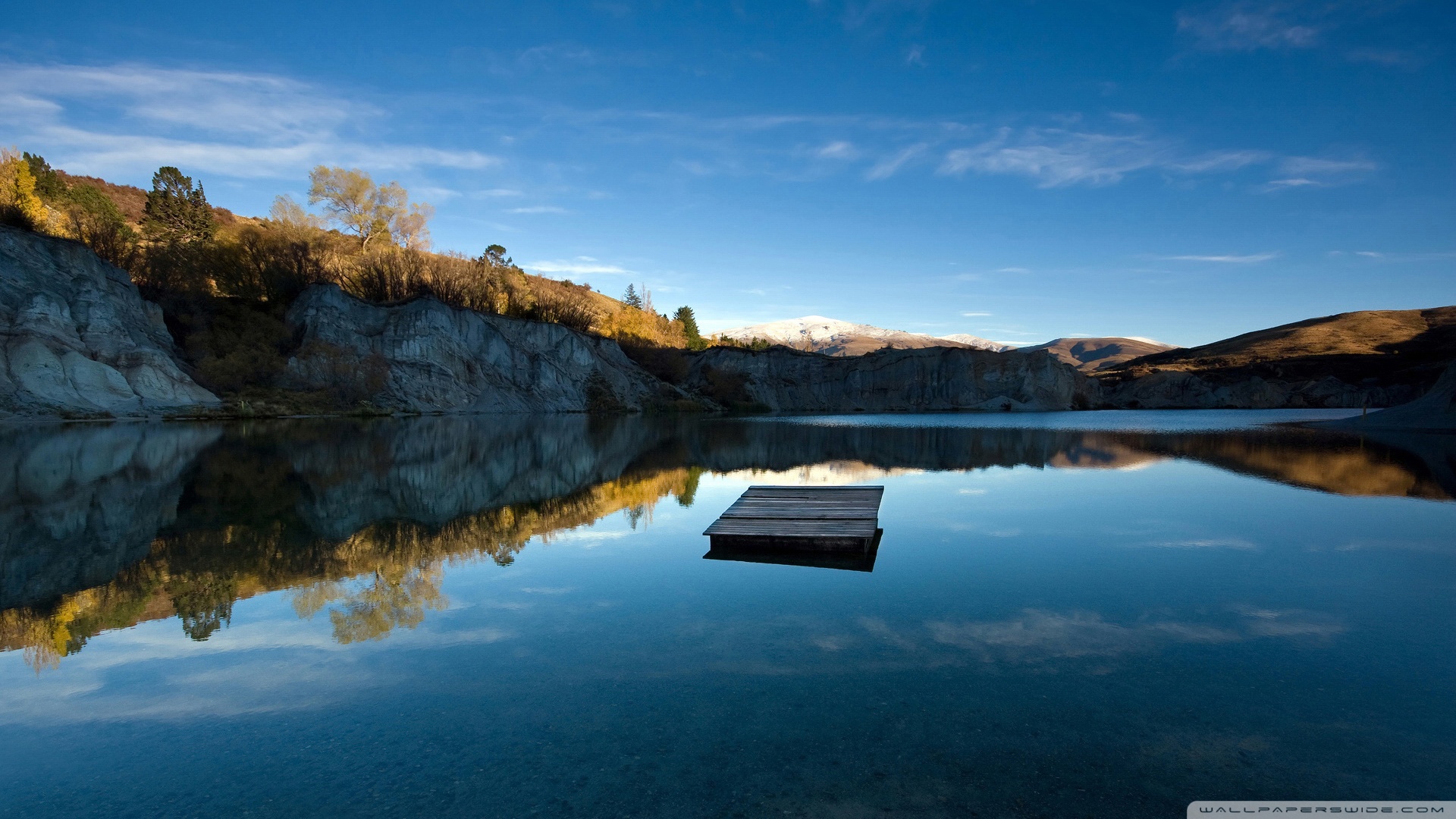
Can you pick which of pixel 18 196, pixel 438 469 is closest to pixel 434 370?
pixel 18 196

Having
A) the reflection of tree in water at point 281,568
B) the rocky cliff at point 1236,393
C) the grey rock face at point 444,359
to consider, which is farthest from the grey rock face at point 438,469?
the rocky cliff at point 1236,393

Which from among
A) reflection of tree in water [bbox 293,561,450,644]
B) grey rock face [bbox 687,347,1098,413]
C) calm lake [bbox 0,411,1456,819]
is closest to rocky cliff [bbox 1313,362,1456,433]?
calm lake [bbox 0,411,1456,819]

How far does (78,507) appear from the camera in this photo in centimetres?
1120

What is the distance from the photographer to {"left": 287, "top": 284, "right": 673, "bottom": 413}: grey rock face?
45.5 m

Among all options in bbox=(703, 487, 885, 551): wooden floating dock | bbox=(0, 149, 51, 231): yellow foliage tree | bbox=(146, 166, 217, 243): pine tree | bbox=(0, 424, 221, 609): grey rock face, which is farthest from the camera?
bbox=(146, 166, 217, 243): pine tree

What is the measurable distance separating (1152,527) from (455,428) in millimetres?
30128

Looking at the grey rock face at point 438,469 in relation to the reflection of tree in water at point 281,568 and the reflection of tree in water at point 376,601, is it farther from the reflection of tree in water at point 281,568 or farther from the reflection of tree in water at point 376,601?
the reflection of tree in water at point 376,601

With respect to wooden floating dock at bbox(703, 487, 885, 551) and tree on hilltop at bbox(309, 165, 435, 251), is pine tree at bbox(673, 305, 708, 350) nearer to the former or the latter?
tree on hilltop at bbox(309, 165, 435, 251)

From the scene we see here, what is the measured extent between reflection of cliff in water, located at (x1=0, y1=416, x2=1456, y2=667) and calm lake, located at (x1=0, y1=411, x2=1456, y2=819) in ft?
0.28

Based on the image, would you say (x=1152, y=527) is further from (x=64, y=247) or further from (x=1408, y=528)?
(x=64, y=247)

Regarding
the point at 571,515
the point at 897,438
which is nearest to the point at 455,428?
the point at 897,438

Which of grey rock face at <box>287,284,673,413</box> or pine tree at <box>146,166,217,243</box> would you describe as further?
pine tree at <box>146,166,217,243</box>

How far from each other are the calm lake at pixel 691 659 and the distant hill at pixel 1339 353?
10488 centimetres

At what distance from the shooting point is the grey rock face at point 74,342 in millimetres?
30312
